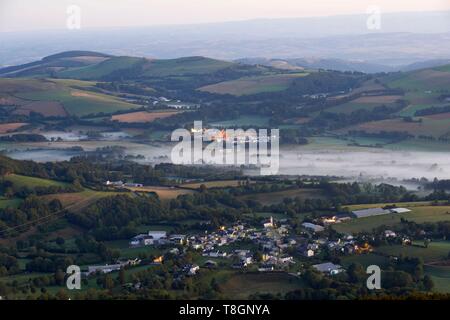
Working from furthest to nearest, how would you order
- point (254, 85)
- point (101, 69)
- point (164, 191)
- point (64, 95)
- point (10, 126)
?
point (101, 69) < point (254, 85) < point (64, 95) < point (10, 126) < point (164, 191)

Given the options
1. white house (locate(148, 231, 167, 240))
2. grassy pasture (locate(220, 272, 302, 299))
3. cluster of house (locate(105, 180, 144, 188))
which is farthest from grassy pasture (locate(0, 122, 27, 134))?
grassy pasture (locate(220, 272, 302, 299))

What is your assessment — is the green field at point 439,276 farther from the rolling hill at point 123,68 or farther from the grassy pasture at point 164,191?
the rolling hill at point 123,68

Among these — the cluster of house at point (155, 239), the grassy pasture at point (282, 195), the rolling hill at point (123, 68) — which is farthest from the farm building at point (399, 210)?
the rolling hill at point (123, 68)

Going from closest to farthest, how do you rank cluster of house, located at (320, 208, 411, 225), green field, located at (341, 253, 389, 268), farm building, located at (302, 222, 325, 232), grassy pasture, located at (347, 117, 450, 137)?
green field, located at (341, 253, 389, 268) → farm building, located at (302, 222, 325, 232) → cluster of house, located at (320, 208, 411, 225) → grassy pasture, located at (347, 117, 450, 137)

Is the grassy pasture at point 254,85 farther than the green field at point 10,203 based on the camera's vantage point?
Yes

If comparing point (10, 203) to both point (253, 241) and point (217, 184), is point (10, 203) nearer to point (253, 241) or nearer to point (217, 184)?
point (217, 184)

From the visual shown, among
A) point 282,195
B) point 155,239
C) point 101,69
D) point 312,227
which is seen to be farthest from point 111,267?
point 101,69

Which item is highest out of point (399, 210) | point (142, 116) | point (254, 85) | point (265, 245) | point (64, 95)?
point (265, 245)

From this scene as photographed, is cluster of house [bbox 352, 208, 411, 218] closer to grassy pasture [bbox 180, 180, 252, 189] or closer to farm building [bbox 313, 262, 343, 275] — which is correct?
farm building [bbox 313, 262, 343, 275]
